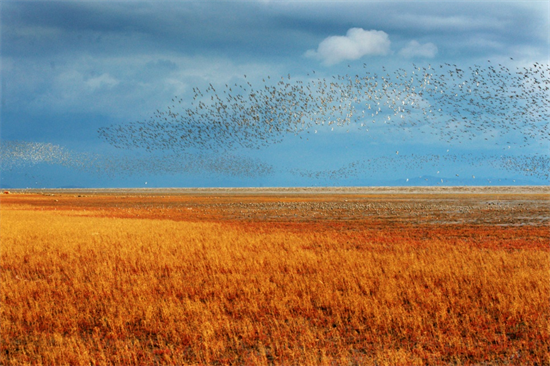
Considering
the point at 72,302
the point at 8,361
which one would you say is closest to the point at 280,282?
the point at 72,302

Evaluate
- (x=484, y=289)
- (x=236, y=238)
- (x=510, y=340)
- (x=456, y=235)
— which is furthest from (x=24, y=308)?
(x=456, y=235)

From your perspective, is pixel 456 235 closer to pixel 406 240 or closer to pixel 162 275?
pixel 406 240

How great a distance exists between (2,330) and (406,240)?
1977 centimetres

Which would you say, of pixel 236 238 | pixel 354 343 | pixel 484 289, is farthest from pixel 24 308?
pixel 236 238

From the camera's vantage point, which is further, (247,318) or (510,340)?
(247,318)

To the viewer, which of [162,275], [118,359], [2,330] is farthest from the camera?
[162,275]

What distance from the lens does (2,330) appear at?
9898mm

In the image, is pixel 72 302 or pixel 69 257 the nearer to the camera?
pixel 72 302

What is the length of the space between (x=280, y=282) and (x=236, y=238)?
11.7 meters

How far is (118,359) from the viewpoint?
8039 millimetres

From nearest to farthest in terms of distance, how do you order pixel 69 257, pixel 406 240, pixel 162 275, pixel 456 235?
pixel 162 275 → pixel 69 257 → pixel 406 240 → pixel 456 235

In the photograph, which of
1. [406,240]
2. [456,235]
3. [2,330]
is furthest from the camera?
[456,235]

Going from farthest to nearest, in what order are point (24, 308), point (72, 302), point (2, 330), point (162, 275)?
point (162, 275), point (72, 302), point (24, 308), point (2, 330)

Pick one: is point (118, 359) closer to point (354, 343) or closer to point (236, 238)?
point (354, 343)
